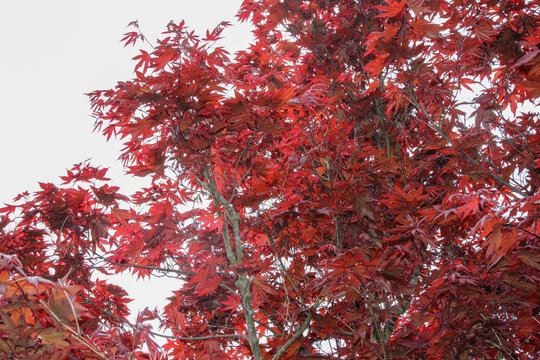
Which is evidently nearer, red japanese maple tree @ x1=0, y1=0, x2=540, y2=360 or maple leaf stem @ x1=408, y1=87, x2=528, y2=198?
red japanese maple tree @ x1=0, y1=0, x2=540, y2=360

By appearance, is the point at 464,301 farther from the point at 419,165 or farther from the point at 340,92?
the point at 340,92

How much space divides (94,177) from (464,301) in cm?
249

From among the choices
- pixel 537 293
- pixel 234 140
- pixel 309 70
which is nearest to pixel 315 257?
pixel 234 140

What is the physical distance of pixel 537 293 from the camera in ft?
7.12

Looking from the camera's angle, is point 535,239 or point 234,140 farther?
point 234,140

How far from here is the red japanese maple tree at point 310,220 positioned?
7.11 feet

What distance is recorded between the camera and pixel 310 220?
2.74m

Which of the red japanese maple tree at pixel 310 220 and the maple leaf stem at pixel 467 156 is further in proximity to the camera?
the maple leaf stem at pixel 467 156

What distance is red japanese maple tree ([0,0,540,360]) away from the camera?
217 centimetres

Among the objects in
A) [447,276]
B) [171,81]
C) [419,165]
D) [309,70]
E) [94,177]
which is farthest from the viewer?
[309,70]

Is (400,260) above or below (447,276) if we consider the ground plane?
above

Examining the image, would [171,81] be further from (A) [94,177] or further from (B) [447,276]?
(B) [447,276]

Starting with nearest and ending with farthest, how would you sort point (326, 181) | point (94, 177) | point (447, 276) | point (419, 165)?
point (447, 276), point (94, 177), point (326, 181), point (419, 165)

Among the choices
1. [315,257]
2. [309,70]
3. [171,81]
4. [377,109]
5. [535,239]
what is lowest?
[535,239]
